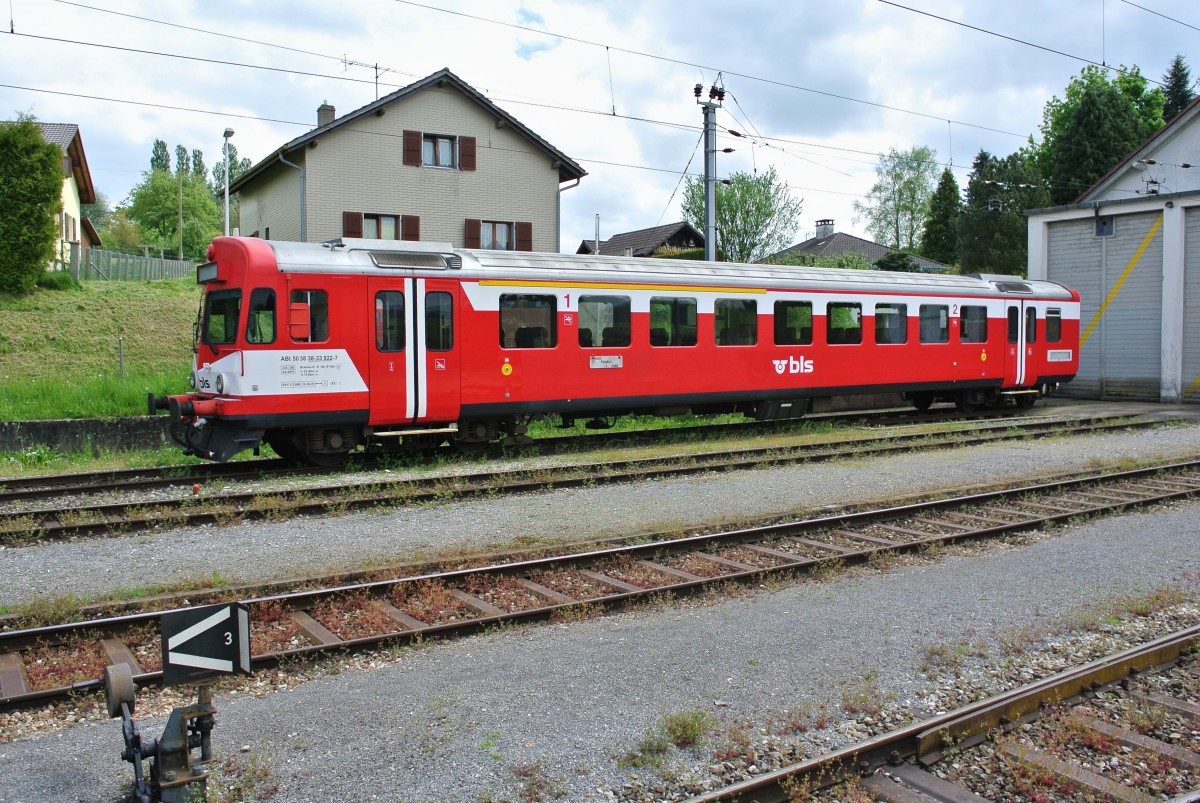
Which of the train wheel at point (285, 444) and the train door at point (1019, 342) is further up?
the train door at point (1019, 342)

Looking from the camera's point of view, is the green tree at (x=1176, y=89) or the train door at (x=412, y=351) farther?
the green tree at (x=1176, y=89)

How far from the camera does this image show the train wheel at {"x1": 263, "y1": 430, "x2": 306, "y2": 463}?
12492 millimetres

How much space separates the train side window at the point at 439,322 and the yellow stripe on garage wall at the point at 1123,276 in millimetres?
19427

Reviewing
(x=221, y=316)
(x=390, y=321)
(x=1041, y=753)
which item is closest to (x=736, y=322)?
(x=390, y=321)

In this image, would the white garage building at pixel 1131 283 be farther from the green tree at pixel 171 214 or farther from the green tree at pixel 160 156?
the green tree at pixel 160 156

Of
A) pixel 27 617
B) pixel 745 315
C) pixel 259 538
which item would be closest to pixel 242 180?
pixel 745 315

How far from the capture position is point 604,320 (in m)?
14.6

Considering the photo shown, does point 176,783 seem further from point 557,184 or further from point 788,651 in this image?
point 557,184

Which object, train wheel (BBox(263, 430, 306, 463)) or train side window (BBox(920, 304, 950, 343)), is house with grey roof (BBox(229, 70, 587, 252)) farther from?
train wheel (BBox(263, 430, 306, 463))

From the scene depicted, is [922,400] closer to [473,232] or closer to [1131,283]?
[1131,283]

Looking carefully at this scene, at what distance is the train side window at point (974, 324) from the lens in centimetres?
1939

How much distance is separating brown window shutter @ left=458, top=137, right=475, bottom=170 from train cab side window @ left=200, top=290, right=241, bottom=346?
18838 mm

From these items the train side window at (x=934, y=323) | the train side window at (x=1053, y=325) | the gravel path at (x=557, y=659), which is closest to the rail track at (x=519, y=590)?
the gravel path at (x=557, y=659)

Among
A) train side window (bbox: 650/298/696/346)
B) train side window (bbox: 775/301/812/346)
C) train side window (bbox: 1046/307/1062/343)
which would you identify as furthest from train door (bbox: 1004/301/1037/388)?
train side window (bbox: 650/298/696/346)
